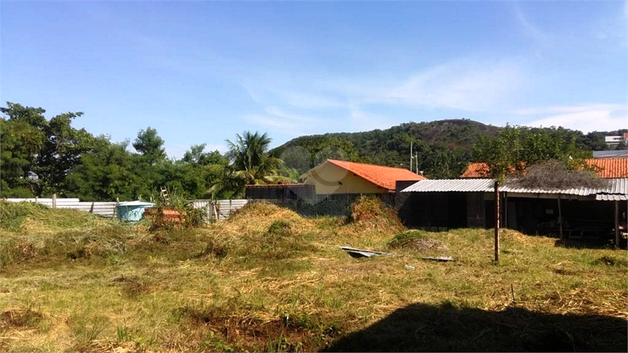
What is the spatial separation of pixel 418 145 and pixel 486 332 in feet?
165

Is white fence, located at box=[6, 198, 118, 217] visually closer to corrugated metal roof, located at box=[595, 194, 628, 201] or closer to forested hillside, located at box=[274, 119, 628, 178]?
forested hillside, located at box=[274, 119, 628, 178]

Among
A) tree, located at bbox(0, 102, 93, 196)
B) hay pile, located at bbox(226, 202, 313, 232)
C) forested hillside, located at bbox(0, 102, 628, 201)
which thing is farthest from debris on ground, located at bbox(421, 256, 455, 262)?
tree, located at bbox(0, 102, 93, 196)

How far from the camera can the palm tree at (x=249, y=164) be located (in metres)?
26.1

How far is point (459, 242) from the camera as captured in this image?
12.8m

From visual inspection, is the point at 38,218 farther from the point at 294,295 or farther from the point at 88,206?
the point at 294,295

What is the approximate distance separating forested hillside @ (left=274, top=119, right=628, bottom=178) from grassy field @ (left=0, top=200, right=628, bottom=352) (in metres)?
17.2

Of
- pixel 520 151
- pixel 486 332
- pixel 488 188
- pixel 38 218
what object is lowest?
pixel 486 332

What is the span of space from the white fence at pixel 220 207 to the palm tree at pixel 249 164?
4.54 meters

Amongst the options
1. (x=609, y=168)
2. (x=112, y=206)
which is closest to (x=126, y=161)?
(x=112, y=206)

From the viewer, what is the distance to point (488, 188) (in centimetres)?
1521

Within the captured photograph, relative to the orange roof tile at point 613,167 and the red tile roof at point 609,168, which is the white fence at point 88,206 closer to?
the red tile roof at point 609,168

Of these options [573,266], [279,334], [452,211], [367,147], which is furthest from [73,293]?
[367,147]

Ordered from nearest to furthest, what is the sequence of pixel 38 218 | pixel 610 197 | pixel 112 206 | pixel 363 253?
pixel 363 253 < pixel 610 197 < pixel 38 218 < pixel 112 206

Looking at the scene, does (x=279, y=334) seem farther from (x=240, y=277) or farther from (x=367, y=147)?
(x=367, y=147)
